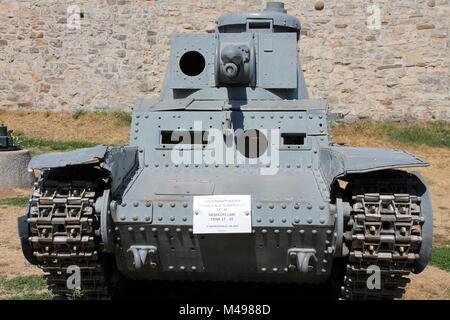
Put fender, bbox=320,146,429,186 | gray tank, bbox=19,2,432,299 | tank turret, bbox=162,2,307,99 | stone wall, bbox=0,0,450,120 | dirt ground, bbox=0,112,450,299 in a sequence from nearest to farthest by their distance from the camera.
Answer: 1. fender, bbox=320,146,429,186
2. gray tank, bbox=19,2,432,299
3. tank turret, bbox=162,2,307,99
4. dirt ground, bbox=0,112,450,299
5. stone wall, bbox=0,0,450,120

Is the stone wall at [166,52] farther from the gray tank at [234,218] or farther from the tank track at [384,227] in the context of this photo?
the tank track at [384,227]

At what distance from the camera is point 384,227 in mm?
4977

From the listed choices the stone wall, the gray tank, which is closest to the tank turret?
the gray tank

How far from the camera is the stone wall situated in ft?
52.4

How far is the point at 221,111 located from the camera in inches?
255

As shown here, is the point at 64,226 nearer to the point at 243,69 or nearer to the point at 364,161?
the point at 364,161

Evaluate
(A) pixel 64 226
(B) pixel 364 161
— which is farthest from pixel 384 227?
(A) pixel 64 226

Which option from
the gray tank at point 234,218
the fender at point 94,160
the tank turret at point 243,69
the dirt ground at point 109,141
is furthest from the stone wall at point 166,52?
the fender at point 94,160

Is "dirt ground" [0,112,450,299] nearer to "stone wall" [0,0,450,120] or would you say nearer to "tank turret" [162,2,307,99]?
"stone wall" [0,0,450,120]

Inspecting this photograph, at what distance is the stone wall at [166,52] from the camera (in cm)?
1596

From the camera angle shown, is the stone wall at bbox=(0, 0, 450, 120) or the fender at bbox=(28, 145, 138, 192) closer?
the fender at bbox=(28, 145, 138, 192)

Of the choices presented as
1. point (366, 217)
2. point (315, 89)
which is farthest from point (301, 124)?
point (315, 89)

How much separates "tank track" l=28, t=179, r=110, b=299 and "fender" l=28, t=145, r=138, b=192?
7.0 inches

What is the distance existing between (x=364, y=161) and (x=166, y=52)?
1187 cm
